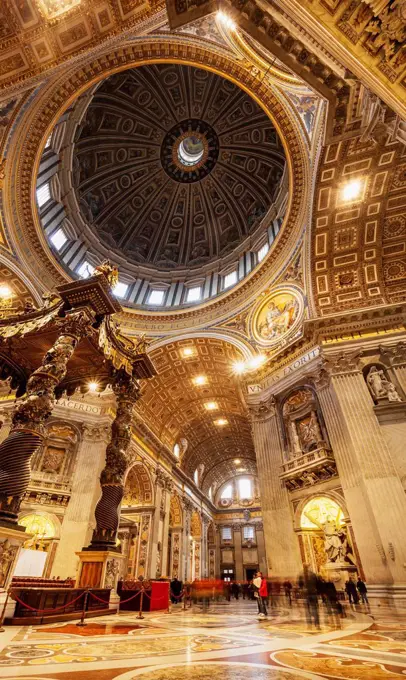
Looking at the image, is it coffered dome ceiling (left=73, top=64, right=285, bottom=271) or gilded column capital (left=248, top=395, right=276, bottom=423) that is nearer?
gilded column capital (left=248, top=395, right=276, bottom=423)

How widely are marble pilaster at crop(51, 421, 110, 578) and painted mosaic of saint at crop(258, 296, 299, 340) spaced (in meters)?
8.89

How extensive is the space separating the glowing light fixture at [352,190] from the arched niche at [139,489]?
16.7 m

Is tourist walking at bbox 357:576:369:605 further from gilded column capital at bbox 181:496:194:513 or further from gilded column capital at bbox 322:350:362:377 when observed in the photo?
gilded column capital at bbox 181:496:194:513

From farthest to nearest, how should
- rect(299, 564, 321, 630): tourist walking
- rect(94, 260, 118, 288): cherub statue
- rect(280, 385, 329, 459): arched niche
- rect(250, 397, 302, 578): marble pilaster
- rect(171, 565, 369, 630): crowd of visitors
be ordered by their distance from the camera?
rect(280, 385, 329, 459): arched niche
rect(250, 397, 302, 578): marble pilaster
rect(94, 260, 118, 288): cherub statue
rect(171, 565, 369, 630): crowd of visitors
rect(299, 564, 321, 630): tourist walking

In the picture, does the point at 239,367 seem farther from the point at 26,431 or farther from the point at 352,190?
the point at 26,431

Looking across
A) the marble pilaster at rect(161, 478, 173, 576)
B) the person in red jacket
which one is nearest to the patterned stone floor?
the person in red jacket

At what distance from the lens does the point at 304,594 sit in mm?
10508

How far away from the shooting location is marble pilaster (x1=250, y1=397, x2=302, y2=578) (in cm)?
1152

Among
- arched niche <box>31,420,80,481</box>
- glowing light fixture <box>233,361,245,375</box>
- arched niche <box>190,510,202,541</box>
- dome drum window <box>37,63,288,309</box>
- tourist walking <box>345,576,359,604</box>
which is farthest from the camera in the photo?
arched niche <box>190,510,202,541</box>

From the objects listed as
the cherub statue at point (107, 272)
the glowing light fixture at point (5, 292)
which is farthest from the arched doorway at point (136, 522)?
the cherub statue at point (107, 272)

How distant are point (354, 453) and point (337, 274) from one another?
308 inches

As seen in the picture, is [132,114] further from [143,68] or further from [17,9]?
[17,9]

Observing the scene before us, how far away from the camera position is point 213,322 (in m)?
18.8

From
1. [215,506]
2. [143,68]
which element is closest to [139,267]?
[143,68]
